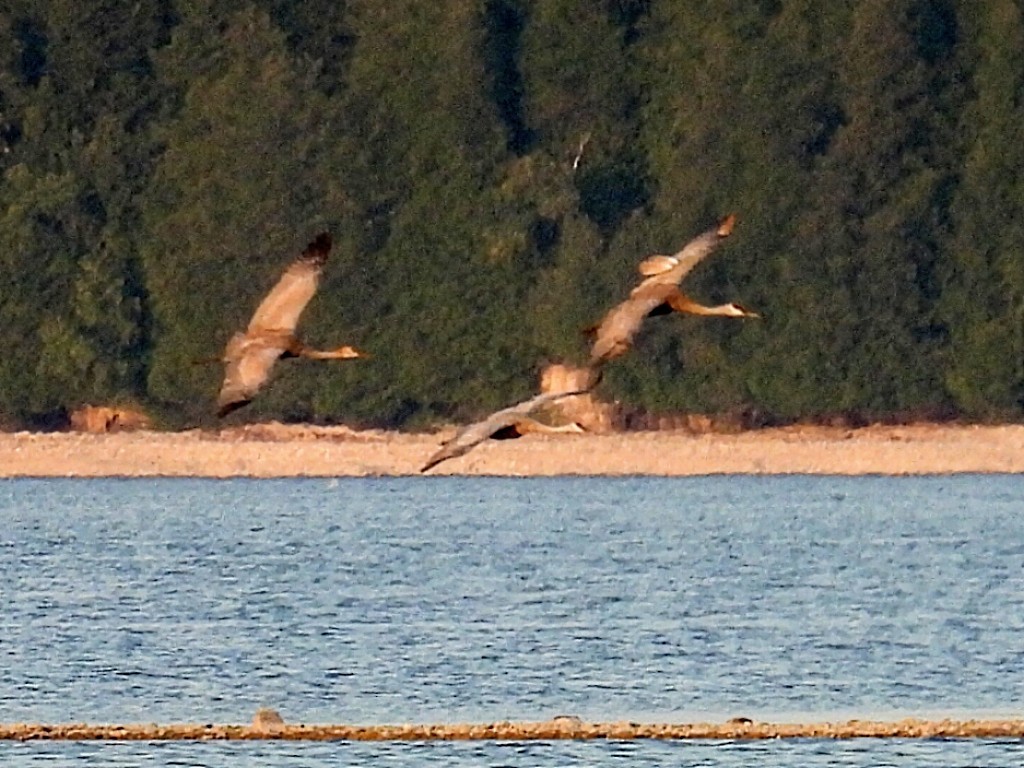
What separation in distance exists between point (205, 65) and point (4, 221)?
5.49 meters

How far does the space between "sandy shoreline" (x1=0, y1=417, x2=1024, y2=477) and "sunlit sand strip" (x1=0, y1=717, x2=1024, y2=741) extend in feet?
152

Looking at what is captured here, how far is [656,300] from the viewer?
2383 centimetres

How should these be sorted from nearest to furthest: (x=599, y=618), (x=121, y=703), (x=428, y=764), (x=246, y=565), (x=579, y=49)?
(x=428, y=764) → (x=121, y=703) → (x=599, y=618) → (x=246, y=565) → (x=579, y=49)

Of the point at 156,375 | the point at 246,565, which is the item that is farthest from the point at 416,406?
the point at 246,565

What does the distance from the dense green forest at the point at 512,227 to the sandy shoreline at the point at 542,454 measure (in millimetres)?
585

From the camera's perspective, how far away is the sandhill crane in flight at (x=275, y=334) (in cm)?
2295

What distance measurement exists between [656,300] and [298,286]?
2251 millimetres

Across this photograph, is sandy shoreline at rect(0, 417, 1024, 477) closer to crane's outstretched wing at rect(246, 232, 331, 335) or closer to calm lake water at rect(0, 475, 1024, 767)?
calm lake water at rect(0, 475, 1024, 767)

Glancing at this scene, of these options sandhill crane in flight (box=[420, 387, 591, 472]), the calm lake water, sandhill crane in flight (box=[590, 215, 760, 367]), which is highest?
sandhill crane in flight (box=[590, 215, 760, 367])

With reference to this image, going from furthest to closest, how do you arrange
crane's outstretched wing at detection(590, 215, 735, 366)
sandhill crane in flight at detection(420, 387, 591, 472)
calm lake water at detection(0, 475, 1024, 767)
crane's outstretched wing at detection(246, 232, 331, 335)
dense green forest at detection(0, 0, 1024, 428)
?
dense green forest at detection(0, 0, 1024, 428)
calm lake water at detection(0, 475, 1024, 767)
sandhill crane in flight at detection(420, 387, 591, 472)
crane's outstretched wing at detection(590, 215, 735, 366)
crane's outstretched wing at detection(246, 232, 331, 335)

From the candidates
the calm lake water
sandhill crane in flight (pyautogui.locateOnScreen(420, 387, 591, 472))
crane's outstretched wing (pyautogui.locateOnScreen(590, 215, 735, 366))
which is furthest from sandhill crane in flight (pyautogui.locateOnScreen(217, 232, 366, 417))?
the calm lake water

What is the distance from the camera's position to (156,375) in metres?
75.6

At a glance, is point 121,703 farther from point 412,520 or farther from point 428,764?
point 412,520

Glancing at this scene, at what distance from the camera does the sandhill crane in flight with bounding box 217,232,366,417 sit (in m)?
23.0
